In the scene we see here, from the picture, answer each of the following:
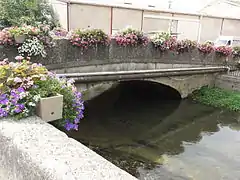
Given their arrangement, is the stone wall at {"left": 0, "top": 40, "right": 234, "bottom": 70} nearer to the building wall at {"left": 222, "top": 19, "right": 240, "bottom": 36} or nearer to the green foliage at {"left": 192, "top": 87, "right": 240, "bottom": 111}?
the green foliage at {"left": 192, "top": 87, "right": 240, "bottom": 111}

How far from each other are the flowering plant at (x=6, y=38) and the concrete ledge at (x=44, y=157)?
325 centimetres

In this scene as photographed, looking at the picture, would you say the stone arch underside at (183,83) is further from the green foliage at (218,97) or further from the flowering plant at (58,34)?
the flowering plant at (58,34)

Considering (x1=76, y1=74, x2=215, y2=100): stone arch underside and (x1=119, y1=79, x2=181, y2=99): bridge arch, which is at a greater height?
(x1=76, y1=74, x2=215, y2=100): stone arch underside

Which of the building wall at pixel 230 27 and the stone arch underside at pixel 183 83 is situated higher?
the building wall at pixel 230 27

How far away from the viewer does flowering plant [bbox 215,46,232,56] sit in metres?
10.8

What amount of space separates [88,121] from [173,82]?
3761 millimetres

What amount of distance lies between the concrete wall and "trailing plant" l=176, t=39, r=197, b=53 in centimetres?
351

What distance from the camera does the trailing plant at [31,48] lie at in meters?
5.02

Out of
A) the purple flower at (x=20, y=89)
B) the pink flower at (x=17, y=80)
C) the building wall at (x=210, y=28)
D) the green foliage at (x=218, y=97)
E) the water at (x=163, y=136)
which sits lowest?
the water at (x=163, y=136)

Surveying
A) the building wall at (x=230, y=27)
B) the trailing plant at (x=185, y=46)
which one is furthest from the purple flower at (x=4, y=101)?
the building wall at (x=230, y=27)

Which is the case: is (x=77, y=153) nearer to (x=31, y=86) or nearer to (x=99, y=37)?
(x=31, y=86)

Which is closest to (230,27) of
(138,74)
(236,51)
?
(236,51)

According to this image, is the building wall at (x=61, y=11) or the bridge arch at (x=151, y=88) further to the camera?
the bridge arch at (x=151, y=88)

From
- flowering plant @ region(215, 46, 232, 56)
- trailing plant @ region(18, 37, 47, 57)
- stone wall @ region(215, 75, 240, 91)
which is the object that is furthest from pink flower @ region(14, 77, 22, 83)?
stone wall @ region(215, 75, 240, 91)
